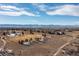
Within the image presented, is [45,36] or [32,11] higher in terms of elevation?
[32,11]

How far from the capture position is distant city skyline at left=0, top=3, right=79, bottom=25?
4.19 feet

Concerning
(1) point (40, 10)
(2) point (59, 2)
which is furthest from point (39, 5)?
(2) point (59, 2)

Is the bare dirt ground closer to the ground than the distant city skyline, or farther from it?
closer to the ground

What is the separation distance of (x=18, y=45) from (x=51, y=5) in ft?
1.27

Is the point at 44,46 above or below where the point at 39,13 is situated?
below

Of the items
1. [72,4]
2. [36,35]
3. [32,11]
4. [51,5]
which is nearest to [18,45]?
[36,35]

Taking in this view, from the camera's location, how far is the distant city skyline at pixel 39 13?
128 centimetres

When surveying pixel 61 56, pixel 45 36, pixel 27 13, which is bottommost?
pixel 61 56

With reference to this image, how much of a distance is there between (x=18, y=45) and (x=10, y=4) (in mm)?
313

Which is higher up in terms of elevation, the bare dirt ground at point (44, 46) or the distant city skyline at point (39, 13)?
the distant city skyline at point (39, 13)

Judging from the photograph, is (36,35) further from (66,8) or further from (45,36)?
(66,8)

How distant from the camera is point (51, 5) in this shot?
129 cm

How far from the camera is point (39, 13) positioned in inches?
50.6

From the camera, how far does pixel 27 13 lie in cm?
129
